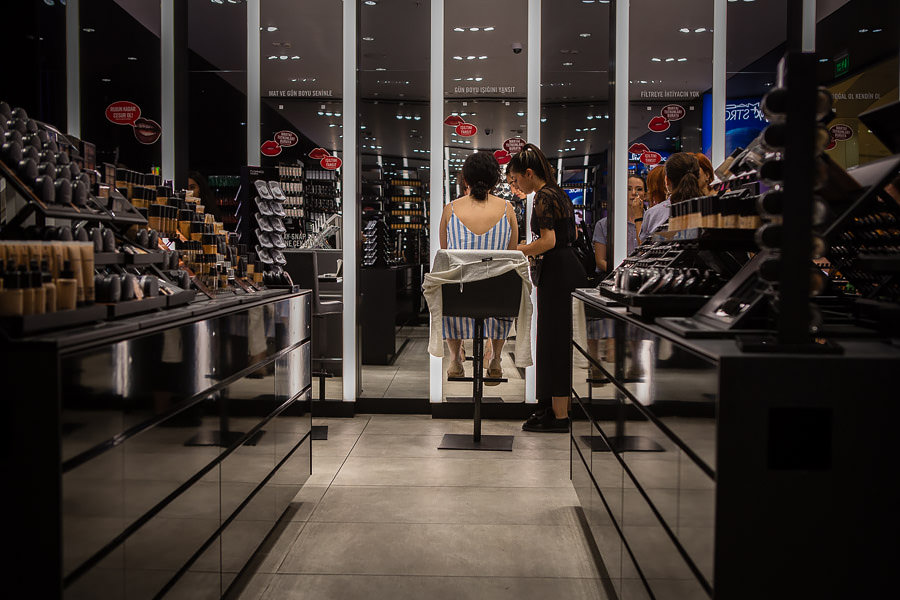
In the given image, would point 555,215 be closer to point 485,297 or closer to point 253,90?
point 485,297

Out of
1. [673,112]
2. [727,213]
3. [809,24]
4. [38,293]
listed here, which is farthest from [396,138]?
[38,293]

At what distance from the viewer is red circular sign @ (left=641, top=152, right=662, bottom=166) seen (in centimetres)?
539

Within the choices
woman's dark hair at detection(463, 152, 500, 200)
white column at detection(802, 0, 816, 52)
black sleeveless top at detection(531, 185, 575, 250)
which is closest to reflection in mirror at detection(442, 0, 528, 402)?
woman's dark hair at detection(463, 152, 500, 200)

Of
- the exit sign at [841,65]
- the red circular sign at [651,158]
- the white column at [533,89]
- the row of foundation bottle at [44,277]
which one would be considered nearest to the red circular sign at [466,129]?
the white column at [533,89]

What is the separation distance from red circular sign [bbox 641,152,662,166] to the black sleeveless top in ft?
3.86

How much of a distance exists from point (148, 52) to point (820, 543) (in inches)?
223

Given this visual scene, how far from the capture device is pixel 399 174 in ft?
17.8

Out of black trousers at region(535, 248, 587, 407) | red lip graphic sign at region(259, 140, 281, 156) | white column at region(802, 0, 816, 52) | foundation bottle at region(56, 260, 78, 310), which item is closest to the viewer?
foundation bottle at region(56, 260, 78, 310)

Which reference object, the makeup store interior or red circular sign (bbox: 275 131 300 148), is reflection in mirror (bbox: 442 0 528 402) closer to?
the makeup store interior

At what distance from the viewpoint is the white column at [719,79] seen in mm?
5238

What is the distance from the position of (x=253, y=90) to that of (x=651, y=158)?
303cm

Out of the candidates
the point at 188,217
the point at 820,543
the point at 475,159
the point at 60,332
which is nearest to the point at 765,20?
the point at 475,159

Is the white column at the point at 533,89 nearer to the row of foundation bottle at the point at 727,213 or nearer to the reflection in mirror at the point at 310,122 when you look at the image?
the reflection in mirror at the point at 310,122

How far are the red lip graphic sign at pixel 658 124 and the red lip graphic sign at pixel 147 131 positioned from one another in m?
3.68
